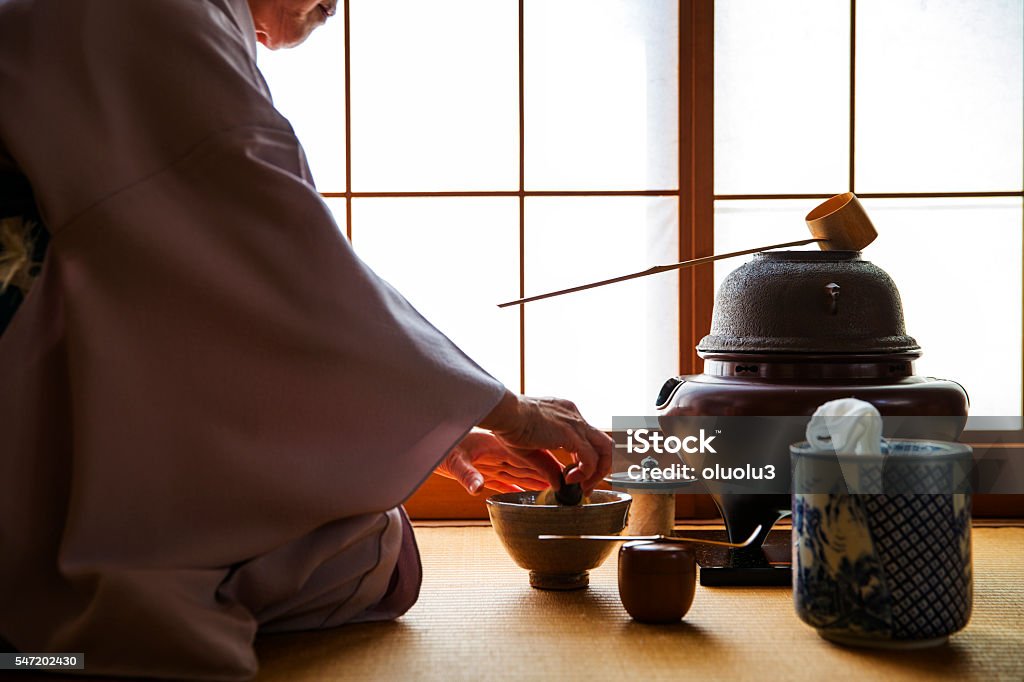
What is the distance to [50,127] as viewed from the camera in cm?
162

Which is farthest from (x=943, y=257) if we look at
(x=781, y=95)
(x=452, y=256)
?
(x=452, y=256)

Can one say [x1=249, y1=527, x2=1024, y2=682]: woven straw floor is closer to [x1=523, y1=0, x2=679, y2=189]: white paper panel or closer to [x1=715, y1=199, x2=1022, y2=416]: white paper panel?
[x1=715, y1=199, x2=1022, y2=416]: white paper panel

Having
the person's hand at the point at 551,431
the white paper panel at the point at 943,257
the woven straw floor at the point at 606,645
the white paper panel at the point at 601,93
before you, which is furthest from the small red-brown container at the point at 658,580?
the white paper panel at the point at 601,93

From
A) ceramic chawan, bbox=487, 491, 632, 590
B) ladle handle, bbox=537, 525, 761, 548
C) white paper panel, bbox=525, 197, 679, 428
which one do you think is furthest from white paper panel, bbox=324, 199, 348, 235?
ladle handle, bbox=537, 525, 761, 548

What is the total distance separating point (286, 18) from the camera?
218 centimetres

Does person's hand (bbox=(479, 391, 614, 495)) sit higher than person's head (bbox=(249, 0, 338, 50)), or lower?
lower

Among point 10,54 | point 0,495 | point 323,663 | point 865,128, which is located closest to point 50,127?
point 10,54

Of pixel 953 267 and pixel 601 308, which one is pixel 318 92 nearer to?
Answer: pixel 601 308

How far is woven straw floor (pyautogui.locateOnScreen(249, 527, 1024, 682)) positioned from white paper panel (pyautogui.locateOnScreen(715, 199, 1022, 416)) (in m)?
1.03

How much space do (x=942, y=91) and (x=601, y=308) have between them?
1.13 metres

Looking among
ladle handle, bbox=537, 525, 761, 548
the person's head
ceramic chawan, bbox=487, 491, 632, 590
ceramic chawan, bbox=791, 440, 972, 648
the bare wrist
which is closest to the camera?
ceramic chawan, bbox=791, 440, 972, 648

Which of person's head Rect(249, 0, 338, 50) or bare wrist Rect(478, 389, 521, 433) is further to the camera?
person's head Rect(249, 0, 338, 50)

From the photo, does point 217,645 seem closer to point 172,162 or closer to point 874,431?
point 172,162

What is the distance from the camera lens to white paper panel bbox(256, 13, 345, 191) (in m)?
3.02
